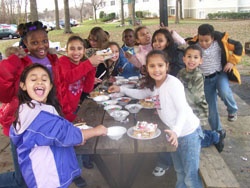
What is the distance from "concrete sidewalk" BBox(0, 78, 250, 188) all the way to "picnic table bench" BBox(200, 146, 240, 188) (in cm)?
67

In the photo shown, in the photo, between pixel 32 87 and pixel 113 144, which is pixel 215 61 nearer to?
pixel 113 144

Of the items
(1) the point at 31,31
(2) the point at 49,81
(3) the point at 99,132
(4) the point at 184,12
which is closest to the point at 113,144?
(3) the point at 99,132

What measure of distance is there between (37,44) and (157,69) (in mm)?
1214

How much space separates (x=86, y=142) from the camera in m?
2.37

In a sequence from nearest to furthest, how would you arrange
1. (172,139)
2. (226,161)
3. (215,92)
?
1. (172,139)
2. (226,161)
3. (215,92)

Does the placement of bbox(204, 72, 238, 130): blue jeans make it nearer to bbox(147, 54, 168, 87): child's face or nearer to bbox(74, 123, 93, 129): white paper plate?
bbox(147, 54, 168, 87): child's face

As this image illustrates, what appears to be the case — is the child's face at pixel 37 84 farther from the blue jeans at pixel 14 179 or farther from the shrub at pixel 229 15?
the shrub at pixel 229 15

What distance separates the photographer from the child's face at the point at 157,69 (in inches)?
103

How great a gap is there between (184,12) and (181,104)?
139 ft

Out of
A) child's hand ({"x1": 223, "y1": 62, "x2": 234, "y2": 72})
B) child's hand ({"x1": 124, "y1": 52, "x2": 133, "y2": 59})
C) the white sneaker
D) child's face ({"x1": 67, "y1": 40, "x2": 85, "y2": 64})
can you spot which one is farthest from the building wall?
the white sneaker

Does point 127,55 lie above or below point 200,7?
below

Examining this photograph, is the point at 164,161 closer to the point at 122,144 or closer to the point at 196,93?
the point at 196,93

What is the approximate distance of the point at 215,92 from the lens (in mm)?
4059

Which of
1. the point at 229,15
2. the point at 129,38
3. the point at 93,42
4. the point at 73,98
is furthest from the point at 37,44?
the point at 229,15
